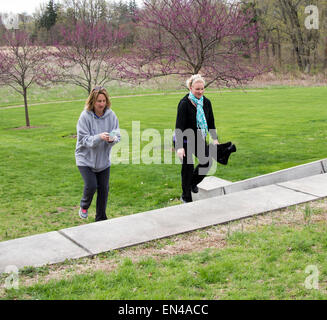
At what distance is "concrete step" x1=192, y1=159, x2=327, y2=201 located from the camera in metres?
7.12

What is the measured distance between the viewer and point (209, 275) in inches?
156

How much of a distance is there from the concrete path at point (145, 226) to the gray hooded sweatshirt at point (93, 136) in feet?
3.13

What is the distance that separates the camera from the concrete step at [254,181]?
7.12 meters

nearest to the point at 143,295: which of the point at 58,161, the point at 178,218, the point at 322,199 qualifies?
the point at 178,218

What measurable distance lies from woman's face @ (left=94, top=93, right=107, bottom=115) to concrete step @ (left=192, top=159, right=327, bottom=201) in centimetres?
218

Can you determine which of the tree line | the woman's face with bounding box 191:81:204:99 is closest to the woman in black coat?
the woman's face with bounding box 191:81:204:99

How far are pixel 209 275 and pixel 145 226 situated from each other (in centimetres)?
A: 151

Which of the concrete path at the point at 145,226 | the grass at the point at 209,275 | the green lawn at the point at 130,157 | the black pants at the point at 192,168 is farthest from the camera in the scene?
the green lawn at the point at 130,157

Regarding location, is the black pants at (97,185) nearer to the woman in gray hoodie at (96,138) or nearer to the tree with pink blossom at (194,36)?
the woman in gray hoodie at (96,138)

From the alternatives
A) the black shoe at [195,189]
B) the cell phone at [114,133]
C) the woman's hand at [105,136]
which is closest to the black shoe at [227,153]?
the black shoe at [195,189]

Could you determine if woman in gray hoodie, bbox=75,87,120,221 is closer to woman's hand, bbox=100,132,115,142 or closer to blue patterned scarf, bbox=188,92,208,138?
woman's hand, bbox=100,132,115,142

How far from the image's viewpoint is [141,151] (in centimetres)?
1354

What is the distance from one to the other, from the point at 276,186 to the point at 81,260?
3.69 m
